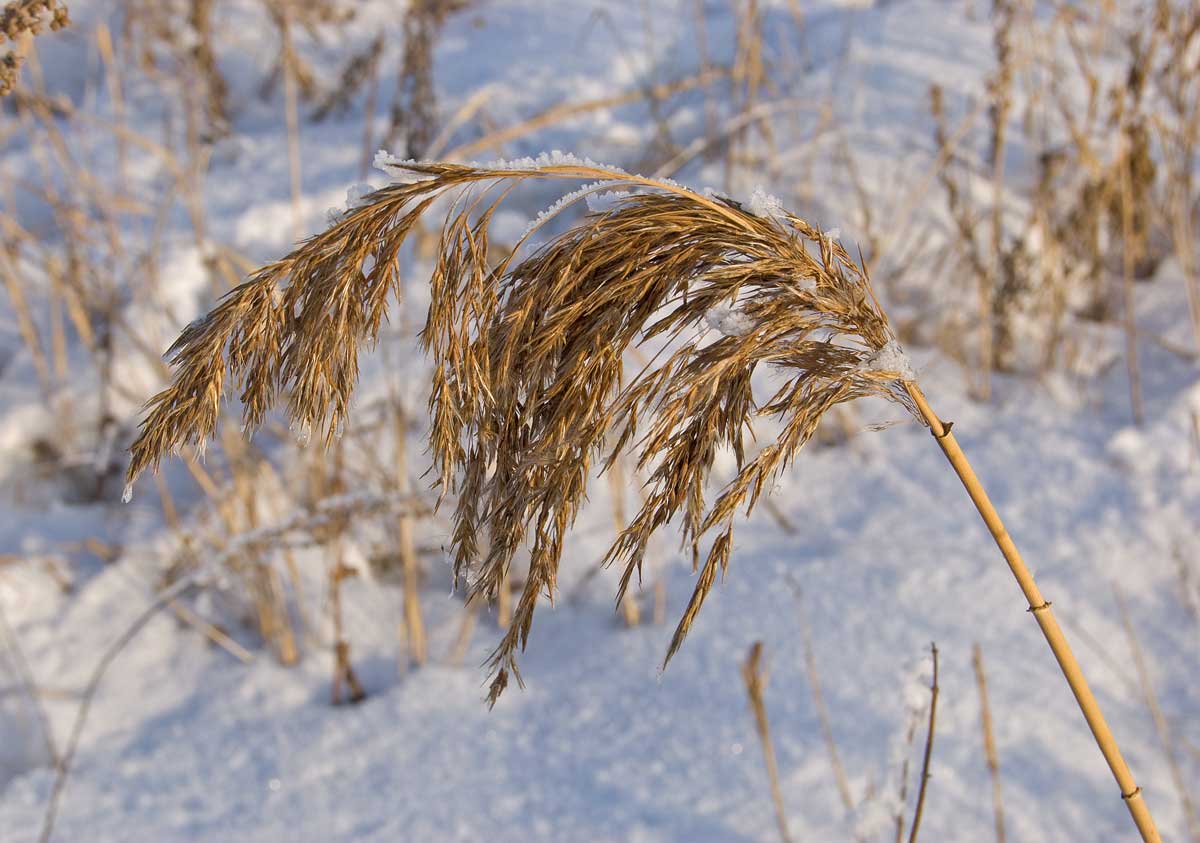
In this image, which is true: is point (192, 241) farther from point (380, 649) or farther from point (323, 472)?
point (380, 649)

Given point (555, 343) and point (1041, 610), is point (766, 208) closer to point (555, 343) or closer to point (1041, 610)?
point (555, 343)

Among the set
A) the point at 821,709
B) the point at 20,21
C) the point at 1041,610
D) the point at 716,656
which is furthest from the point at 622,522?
the point at 20,21

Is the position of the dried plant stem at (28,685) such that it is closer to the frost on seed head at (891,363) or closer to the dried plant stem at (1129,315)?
the frost on seed head at (891,363)

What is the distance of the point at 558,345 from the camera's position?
2.28ft

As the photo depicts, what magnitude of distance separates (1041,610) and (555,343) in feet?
1.42

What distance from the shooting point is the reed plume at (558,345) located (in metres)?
0.67

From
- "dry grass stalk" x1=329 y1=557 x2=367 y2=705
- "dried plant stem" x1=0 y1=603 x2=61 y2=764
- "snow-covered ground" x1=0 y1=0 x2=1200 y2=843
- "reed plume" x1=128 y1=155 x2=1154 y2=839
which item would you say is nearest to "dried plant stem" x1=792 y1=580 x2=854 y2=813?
"snow-covered ground" x1=0 y1=0 x2=1200 y2=843

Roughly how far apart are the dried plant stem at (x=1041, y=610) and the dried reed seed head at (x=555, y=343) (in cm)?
4

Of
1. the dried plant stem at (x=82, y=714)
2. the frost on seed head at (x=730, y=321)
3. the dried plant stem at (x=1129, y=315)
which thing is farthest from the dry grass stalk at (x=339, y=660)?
the dried plant stem at (x=1129, y=315)

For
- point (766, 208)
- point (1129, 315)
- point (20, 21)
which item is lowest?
point (1129, 315)

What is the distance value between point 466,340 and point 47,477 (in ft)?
7.16

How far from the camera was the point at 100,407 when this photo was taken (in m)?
2.41

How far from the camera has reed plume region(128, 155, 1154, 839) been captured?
26.2 inches

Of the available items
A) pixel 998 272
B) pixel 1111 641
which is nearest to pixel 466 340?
pixel 1111 641
